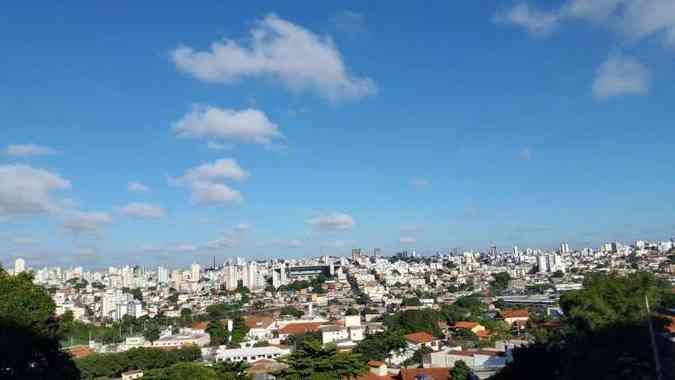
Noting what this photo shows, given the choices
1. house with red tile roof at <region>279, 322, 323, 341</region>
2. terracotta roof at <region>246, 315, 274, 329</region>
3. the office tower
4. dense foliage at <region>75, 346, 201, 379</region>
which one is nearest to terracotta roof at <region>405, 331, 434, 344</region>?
house with red tile roof at <region>279, 322, 323, 341</region>

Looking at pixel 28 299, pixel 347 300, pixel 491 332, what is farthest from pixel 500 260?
pixel 28 299

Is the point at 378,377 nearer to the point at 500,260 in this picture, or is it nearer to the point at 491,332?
the point at 491,332

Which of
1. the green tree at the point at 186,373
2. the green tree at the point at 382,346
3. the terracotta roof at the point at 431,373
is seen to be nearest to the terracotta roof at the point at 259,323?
the green tree at the point at 382,346

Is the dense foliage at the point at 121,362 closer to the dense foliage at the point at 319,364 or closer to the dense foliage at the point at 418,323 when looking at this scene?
the dense foliage at the point at 418,323

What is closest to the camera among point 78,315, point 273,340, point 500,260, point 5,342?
point 5,342

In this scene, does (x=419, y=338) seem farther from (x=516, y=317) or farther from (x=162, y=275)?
(x=162, y=275)

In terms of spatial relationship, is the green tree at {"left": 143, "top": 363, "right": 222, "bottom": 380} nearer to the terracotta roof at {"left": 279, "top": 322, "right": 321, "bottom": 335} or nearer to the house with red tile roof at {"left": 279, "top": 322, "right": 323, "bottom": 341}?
the house with red tile roof at {"left": 279, "top": 322, "right": 323, "bottom": 341}

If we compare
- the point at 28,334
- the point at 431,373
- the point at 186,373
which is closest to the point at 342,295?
the point at 431,373
